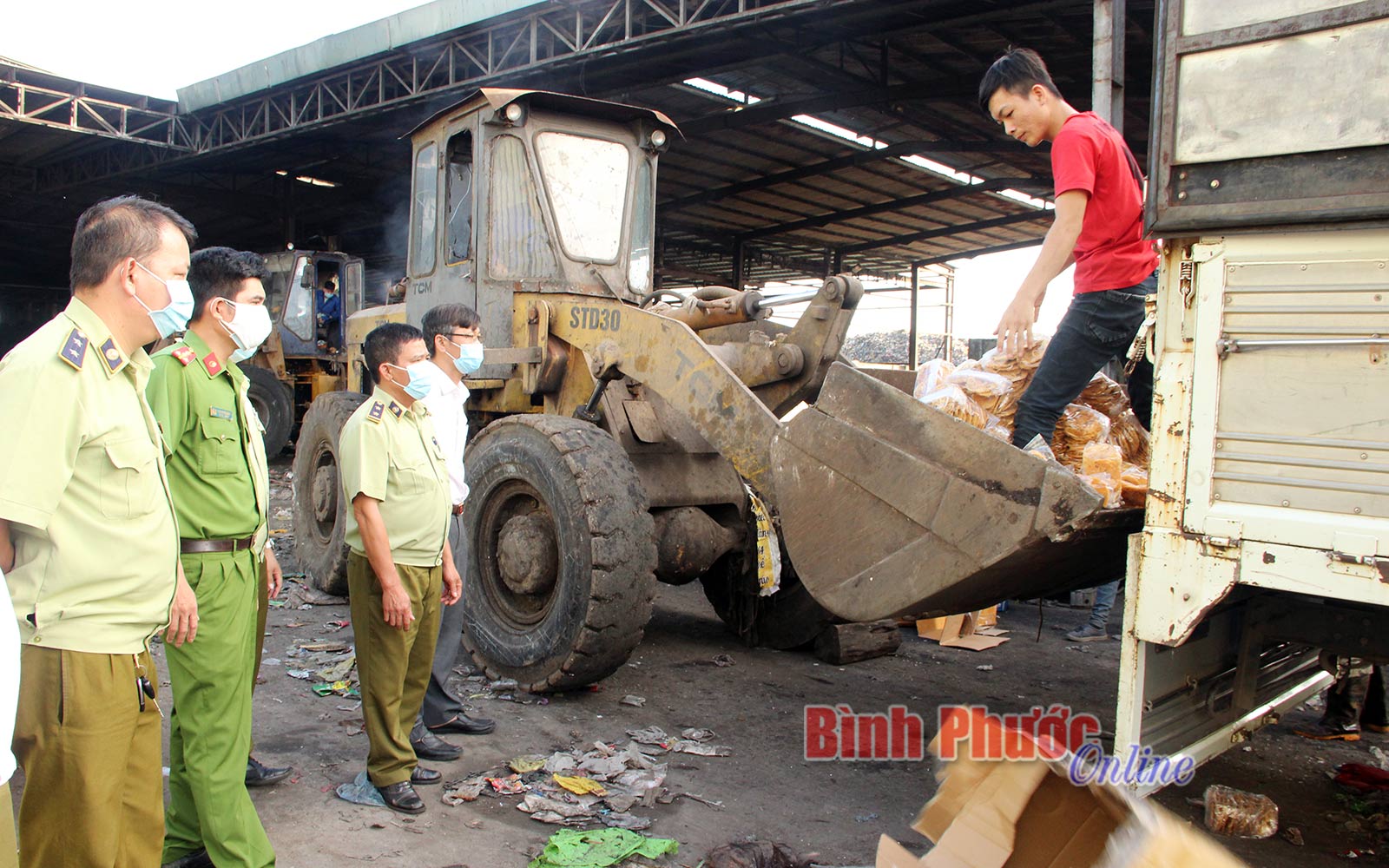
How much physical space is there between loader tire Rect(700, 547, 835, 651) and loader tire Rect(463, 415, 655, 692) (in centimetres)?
117

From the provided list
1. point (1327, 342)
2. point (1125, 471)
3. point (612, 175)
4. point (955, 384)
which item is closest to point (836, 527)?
point (955, 384)

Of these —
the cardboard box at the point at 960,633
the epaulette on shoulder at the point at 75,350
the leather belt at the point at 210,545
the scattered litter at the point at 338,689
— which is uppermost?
the epaulette on shoulder at the point at 75,350

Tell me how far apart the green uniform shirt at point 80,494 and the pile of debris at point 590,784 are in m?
1.57

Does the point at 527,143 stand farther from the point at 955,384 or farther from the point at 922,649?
the point at 922,649

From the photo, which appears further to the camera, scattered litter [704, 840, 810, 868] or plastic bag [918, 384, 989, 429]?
plastic bag [918, 384, 989, 429]

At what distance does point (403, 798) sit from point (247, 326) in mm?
1626

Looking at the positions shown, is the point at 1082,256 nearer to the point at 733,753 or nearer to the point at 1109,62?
the point at 733,753

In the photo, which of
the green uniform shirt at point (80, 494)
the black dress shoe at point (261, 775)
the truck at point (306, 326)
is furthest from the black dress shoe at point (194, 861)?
the truck at point (306, 326)

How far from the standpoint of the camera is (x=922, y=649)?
5.65m

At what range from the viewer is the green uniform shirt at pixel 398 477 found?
3.25 meters

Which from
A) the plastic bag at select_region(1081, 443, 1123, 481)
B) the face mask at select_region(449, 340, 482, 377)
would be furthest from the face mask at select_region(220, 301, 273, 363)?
the plastic bag at select_region(1081, 443, 1123, 481)

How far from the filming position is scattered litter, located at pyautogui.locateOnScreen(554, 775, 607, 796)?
347cm

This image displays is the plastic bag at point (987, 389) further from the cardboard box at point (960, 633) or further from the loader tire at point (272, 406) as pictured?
the loader tire at point (272, 406)

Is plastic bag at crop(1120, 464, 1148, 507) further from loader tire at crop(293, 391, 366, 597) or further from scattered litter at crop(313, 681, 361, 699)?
loader tire at crop(293, 391, 366, 597)
